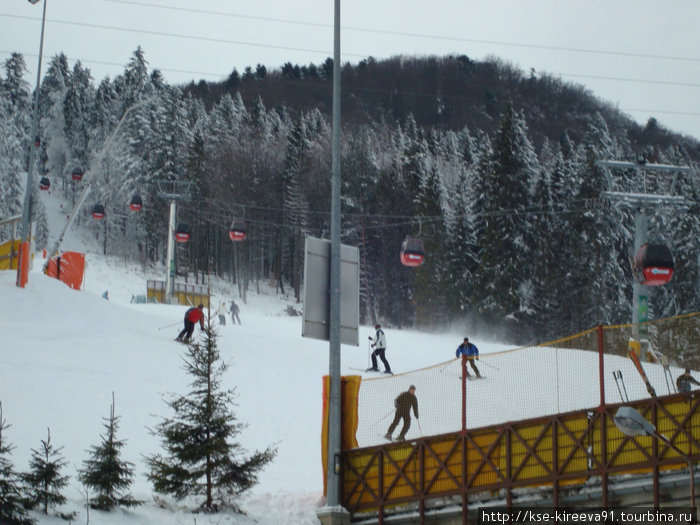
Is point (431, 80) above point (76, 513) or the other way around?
above

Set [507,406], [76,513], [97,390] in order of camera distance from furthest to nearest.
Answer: [97,390], [507,406], [76,513]

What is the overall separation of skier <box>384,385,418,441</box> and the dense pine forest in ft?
58.7

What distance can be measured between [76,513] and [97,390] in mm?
9252

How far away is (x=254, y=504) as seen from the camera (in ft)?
43.6

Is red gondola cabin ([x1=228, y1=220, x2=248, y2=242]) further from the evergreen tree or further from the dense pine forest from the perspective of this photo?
the evergreen tree

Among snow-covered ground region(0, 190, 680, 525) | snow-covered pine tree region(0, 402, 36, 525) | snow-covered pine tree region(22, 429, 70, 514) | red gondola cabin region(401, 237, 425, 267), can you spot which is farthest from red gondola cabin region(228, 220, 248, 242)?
snow-covered pine tree region(0, 402, 36, 525)

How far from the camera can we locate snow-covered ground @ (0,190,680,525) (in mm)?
12258

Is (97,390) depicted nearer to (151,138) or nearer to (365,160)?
(365,160)

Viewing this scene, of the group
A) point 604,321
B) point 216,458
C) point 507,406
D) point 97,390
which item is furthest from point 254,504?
point 604,321

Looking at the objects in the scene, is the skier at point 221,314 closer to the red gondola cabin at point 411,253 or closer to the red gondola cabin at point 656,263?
the red gondola cabin at point 411,253

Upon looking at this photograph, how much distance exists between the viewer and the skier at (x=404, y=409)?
41.4 ft

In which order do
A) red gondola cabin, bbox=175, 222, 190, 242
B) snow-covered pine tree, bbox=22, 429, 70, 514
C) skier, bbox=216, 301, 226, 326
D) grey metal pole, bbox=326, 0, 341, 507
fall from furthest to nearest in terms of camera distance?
red gondola cabin, bbox=175, 222, 190, 242, skier, bbox=216, 301, 226, 326, grey metal pole, bbox=326, 0, 341, 507, snow-covered pine tree, bbox=22, 429, 70, 514

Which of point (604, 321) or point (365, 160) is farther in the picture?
point (365, 160)

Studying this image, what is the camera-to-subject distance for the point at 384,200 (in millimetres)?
81812
